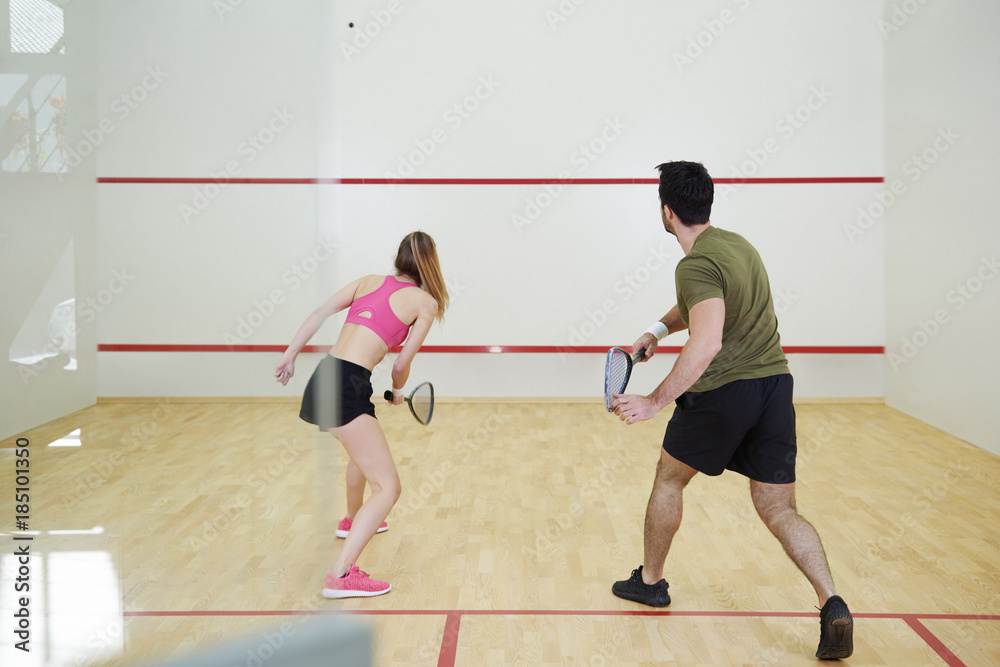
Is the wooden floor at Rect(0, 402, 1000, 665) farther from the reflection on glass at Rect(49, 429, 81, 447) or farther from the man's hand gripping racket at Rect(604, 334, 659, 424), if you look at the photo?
the man's hand gripping racket at Rect(604, 334, 659, 424)

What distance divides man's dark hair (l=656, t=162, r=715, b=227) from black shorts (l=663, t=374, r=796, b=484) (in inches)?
14.8

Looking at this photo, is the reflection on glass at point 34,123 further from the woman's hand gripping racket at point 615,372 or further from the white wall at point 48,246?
the woman's hand gripping racket at point 615,372

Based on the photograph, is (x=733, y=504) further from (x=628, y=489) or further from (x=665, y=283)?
(x=665, y=283)

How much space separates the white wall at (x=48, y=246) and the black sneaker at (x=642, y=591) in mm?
1631

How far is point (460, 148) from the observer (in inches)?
197

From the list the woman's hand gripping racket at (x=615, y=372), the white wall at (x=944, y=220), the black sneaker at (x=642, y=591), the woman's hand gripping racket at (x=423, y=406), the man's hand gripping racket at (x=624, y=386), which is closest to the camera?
the man's hand gripping racket at (x=624, y=386)

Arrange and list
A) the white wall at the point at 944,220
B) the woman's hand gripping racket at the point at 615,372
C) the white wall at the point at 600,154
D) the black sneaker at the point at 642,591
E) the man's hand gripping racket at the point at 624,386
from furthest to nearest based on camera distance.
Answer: the white wall at the point at 600,154 → the white wall at the point at 944,220 → the black sneaker at the point at 642,591 → the woman's hand gripping racket at the point at 615,372 → the man's hand gripping racket at the point at 624,386

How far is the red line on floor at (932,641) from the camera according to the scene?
1.60 meters

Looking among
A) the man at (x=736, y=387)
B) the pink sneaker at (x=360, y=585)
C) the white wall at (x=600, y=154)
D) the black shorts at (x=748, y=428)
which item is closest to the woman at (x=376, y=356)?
the pink sneaker at (x=360, y=585)

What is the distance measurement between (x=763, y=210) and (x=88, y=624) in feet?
16.1

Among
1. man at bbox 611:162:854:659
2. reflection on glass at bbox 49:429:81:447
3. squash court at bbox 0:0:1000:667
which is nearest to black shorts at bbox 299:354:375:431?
squash court at bbox 0:0:1000:667

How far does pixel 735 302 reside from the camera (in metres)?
1.68

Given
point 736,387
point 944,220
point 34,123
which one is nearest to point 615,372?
point 736,387

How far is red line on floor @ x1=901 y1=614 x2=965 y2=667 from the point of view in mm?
1600
